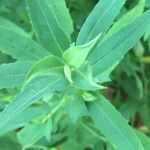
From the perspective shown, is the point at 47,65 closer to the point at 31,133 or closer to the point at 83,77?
the point at 83,77

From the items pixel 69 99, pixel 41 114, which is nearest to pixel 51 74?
pixel 69 99

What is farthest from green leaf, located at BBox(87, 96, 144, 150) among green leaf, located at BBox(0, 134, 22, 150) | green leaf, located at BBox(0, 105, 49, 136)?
green leaf, located at BBox(0, 134, 22, 150)

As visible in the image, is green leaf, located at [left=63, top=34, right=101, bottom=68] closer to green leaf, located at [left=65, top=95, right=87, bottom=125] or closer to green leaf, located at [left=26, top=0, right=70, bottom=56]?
green leaf, located at [left=26, top=0, right=70, bottom=56]

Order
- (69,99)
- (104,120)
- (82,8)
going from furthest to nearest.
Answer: (82,8) → (69,99) → (104,120)

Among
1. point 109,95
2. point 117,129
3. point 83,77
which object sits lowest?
point 109,95

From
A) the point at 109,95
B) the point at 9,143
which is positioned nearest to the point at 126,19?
the point at 9,143

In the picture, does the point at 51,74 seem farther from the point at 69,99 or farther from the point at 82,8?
the point at 82,8

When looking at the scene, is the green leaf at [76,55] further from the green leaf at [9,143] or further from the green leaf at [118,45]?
the green leaf at [9,143]
